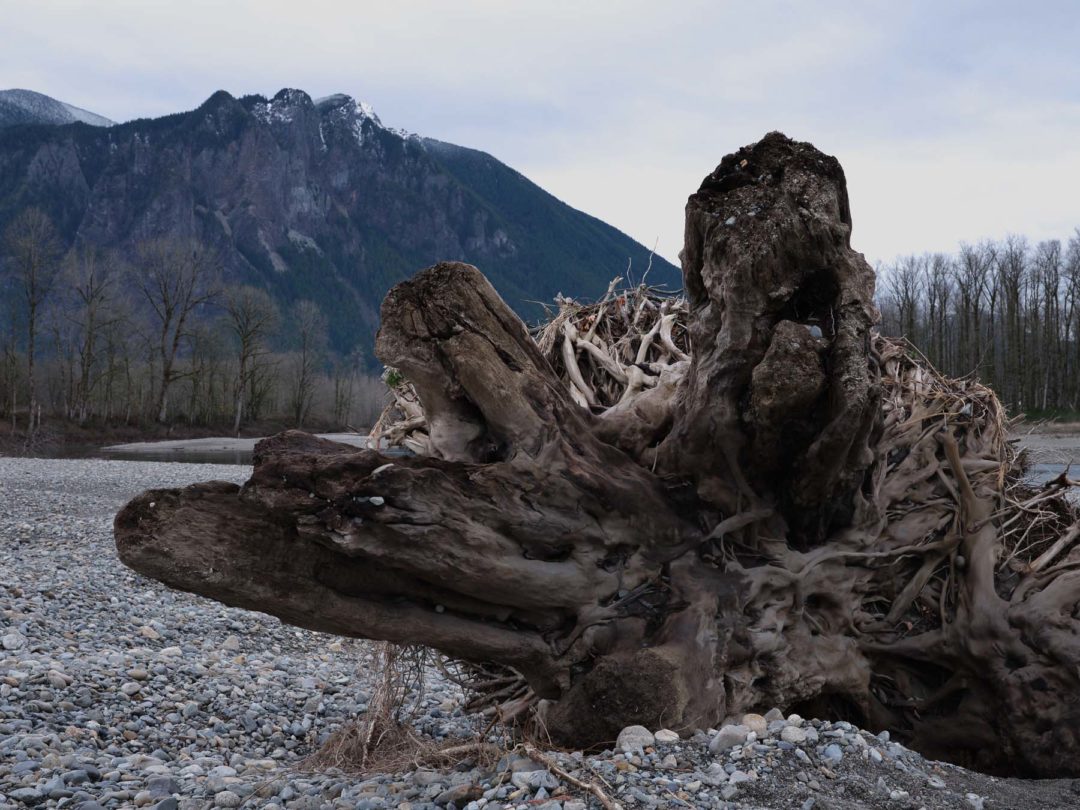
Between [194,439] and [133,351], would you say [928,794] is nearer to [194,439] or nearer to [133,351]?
[194,439]

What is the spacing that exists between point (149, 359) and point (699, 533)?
71466 mm

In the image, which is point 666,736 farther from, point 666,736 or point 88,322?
point 88,322

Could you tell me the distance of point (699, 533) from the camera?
486 centimetres

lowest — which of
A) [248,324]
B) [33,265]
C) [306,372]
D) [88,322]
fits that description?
[306,372]

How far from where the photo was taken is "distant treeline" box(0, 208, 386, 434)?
57.2 meters

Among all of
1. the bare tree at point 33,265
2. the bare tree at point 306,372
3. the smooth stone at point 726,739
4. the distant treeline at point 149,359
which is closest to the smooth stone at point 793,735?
the smooth stone at point 726,739

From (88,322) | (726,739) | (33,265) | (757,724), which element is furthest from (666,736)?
(88,322)

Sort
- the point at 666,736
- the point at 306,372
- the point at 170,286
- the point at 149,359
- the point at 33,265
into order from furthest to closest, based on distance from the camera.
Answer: the point at 306,372 < the point at 149,359 < the point at 170,286 < the point at 33,265 < the point at 666,736

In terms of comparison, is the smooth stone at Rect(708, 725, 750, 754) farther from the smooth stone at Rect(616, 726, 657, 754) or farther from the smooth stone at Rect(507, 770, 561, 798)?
the smooth stone at Rect(507, 770, 561, 798)

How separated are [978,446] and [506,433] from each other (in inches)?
137

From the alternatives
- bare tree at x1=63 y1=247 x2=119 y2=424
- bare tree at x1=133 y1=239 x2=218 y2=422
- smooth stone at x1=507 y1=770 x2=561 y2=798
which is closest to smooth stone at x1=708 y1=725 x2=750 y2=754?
smooth stone at x1=507 y1=770 x2=561 y2=798

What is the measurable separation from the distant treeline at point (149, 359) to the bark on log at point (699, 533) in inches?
1974

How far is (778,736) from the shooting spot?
405cm

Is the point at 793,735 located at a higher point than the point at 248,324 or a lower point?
lower
